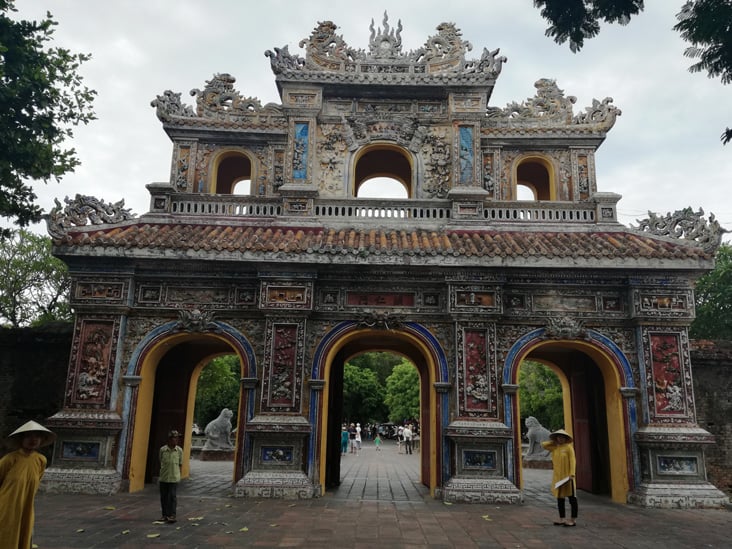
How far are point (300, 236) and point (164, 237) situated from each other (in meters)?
2.84

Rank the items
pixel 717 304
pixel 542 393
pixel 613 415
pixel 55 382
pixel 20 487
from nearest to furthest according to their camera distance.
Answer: pixel 20 487
pixel 613 415
pixel 55 382
pixel 717 304
pixel 542 393

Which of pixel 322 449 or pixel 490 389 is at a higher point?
pixel 490 389

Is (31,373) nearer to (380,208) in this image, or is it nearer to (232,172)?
(232,172)

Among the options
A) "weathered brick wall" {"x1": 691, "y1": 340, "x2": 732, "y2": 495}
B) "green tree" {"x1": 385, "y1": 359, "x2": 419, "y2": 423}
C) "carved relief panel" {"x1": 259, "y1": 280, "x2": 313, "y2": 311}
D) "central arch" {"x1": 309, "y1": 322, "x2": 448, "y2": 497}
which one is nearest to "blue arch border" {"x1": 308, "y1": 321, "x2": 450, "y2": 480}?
"central arch" {"x1": 309, "y1": 322, "x2": 448, "y2": 497}

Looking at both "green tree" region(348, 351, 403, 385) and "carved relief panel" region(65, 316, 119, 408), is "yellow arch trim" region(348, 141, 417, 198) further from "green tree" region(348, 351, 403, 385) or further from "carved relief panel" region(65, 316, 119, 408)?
"green tree" region(348, 351, 403, 385)

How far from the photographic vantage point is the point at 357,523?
8547 millimetres

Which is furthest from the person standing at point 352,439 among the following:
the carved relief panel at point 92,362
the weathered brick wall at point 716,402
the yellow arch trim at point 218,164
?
the carved relief panel at point 92,362

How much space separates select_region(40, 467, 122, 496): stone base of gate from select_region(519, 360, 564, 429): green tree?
850 inches

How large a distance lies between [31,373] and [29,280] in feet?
57.9

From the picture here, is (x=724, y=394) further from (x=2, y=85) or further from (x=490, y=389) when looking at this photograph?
(x=2, y=85)

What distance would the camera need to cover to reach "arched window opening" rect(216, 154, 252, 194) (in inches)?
589

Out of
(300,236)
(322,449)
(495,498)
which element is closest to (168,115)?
(300,236)

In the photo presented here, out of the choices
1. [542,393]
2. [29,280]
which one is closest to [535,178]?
[542,393]

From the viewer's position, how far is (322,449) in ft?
37.1
